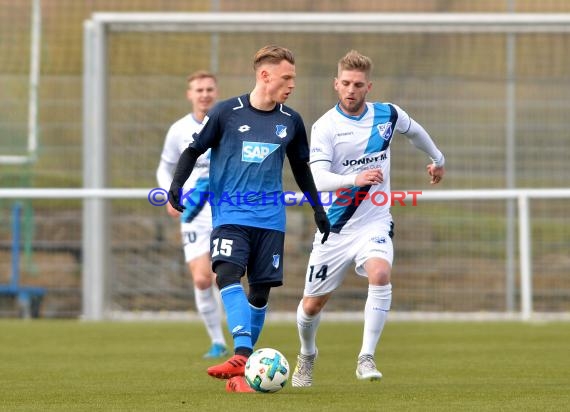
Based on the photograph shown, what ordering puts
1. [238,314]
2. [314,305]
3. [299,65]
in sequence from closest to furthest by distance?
1. [238,314]
2. [314,305]
3. [299,65]

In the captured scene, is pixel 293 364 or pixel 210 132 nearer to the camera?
pixel 210 132

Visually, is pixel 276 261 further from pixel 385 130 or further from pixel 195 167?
pixel 195 167

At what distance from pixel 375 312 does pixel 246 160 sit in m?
1.43

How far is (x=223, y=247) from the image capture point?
736cm

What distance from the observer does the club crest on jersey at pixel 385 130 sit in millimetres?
8375

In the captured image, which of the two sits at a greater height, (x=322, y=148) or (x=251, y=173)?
(x=322, y=148)

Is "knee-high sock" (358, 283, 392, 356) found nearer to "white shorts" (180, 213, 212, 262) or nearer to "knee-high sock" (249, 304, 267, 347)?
"knee-high sock" (249, 304, 267, 347)

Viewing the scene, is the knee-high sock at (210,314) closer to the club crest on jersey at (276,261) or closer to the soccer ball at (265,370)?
the club crest on jersey at (276,261)

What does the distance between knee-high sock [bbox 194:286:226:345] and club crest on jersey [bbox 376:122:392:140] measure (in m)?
2.70

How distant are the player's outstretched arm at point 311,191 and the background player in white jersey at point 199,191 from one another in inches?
108

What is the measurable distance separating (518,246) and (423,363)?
588 cm

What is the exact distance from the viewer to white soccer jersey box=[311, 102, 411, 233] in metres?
8.27

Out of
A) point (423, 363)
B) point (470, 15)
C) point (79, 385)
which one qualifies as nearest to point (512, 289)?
point (470, 15)

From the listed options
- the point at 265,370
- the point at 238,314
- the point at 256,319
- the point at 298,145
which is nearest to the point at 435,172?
the point at 298,145
